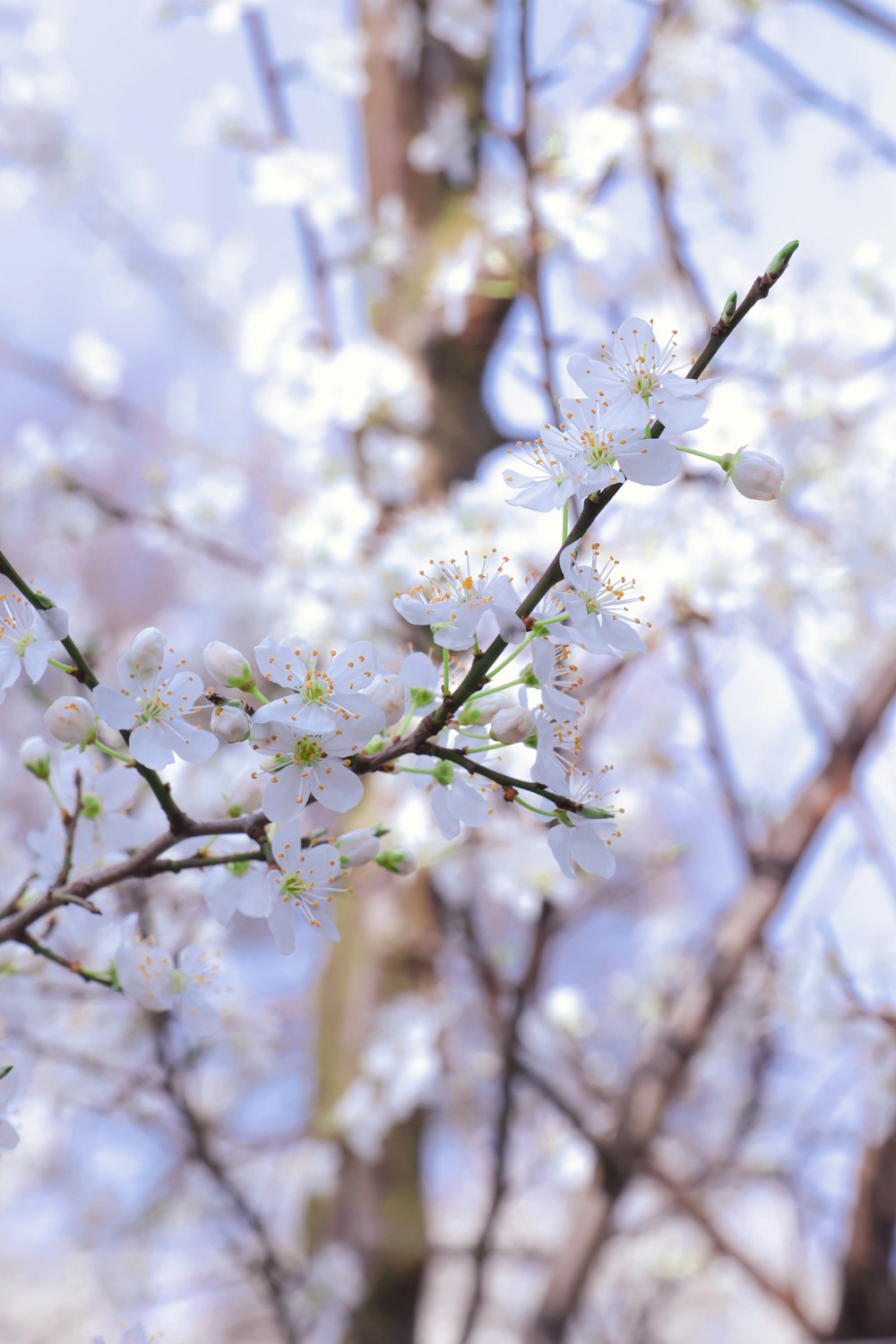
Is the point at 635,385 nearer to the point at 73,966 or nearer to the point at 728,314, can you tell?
the point at 728,314

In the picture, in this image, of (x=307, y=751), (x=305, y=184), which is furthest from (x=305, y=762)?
(x=305, y=184)

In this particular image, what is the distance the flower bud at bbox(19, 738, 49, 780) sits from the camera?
0.39 metres

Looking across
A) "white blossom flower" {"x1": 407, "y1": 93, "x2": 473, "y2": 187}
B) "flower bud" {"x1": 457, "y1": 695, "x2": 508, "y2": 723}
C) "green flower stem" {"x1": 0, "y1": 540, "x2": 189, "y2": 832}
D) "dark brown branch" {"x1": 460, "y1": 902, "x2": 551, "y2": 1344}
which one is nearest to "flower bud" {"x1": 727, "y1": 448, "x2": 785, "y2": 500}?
"flower bud" {"x1": 457, "y1": 695, "x2": 508, "y2": 723}

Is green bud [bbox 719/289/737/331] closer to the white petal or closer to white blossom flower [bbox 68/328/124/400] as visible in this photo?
the white petal

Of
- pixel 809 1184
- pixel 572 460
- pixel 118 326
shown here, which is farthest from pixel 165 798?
pixel 118 326

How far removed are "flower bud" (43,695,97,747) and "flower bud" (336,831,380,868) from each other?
93 millimetres

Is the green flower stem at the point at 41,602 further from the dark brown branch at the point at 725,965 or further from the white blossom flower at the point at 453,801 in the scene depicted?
the dark brown branch at the point at 725,965

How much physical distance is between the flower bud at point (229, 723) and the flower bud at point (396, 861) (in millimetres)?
89

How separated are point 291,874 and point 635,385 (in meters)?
0.19

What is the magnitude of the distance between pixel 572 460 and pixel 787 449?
27.9 inches

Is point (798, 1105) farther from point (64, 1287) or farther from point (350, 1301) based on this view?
point (64, 1287)

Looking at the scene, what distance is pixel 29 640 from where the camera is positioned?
12.7 inches

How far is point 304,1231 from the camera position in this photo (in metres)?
1.28

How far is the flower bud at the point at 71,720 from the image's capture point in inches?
12.8
